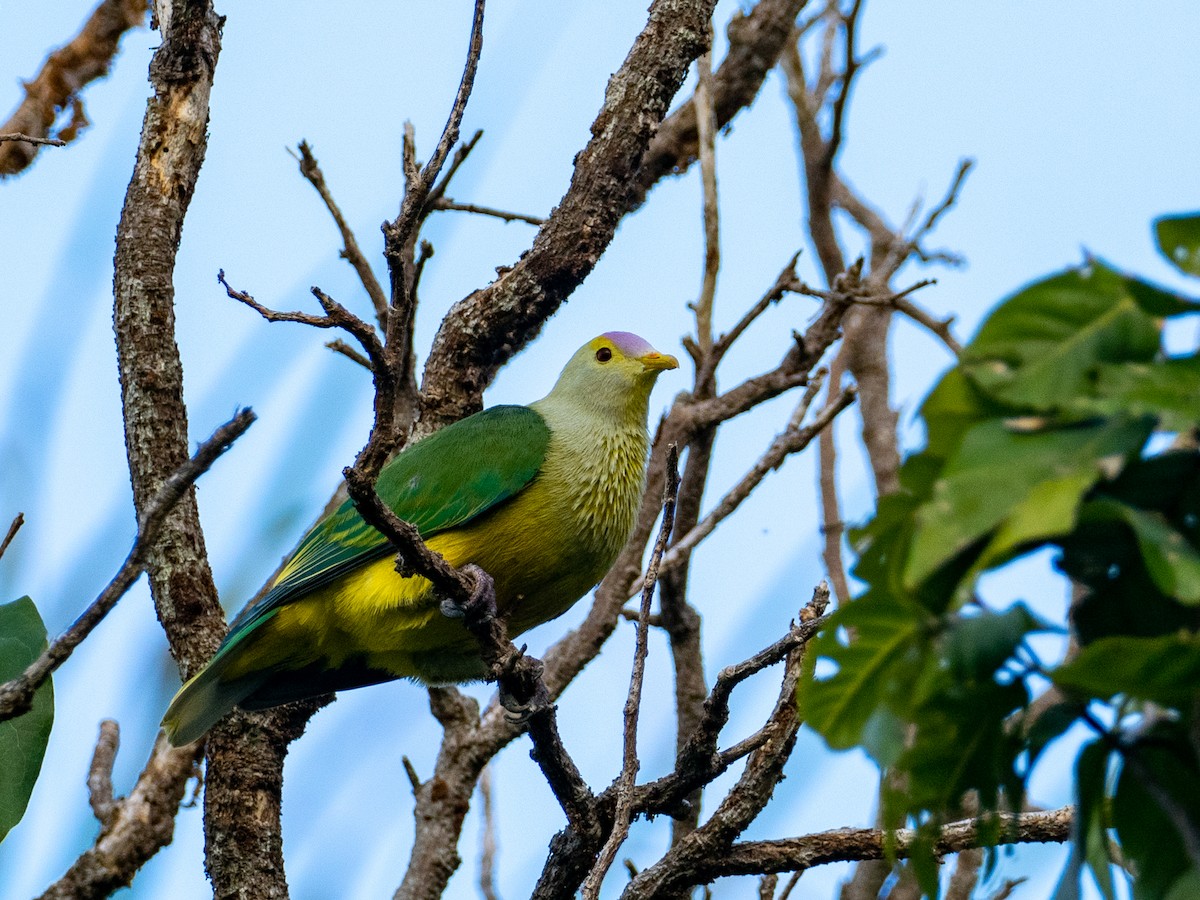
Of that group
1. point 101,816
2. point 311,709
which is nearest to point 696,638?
point 311,709

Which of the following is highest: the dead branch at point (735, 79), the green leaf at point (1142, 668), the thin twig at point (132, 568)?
the dead branch at point (735, 79)

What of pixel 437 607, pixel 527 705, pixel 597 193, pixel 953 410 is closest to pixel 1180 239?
pixel 953 410

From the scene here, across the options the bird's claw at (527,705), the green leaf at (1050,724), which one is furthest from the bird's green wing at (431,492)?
the green leaf at (1050,724)

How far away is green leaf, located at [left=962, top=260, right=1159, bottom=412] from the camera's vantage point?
1.13 metres

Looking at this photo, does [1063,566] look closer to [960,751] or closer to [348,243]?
[960,751]

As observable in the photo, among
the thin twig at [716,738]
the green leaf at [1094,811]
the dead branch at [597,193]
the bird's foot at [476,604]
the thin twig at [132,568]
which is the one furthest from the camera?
the dead branch at [597,193]

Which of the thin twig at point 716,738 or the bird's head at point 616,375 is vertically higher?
the bird's head at point 616,375

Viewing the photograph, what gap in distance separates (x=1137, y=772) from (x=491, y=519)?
2.89 metres

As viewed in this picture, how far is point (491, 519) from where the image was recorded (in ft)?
13.1

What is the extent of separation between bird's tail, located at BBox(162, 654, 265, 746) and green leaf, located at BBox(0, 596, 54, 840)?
85 cm

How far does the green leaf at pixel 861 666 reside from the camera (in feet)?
4.15

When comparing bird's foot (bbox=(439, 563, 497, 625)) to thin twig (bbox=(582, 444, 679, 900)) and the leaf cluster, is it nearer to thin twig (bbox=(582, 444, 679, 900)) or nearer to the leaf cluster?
thin twig (bbox=(582, 444, 679, 900))

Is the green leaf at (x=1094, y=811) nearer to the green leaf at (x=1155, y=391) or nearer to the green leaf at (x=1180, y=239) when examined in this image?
the green leaf at (x=1155, y=391)

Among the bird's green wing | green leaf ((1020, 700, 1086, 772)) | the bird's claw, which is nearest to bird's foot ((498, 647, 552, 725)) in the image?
the bird's claw
